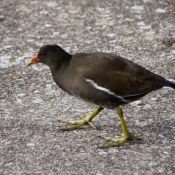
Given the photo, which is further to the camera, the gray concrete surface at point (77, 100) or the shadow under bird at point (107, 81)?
the shadow under bird at point (107, 81)

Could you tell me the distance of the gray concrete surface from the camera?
4211 mm

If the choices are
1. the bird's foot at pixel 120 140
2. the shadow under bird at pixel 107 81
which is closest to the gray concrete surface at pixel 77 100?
the bird's foot at pixel 120 140

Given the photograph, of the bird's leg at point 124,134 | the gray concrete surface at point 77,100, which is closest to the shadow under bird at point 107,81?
the bird's leg at point 124,134

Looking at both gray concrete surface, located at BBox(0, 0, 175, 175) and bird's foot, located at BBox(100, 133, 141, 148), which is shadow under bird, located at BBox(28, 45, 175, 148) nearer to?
bird's foot, located at BBox(100, 133, 141, 148)

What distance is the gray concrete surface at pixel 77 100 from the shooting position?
4211 mm

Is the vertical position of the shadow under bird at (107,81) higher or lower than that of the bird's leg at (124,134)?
higher

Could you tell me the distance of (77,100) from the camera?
5301mm

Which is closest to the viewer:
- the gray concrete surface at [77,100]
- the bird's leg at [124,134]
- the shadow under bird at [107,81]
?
the gray concrete surface at [77,100]

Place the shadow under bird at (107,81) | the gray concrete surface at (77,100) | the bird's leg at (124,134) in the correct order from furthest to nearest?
the bird's leg at (124,134) < the shadow under bird at (107,81) < the gray concrete surface at (77,100)

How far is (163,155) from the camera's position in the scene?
13.9 ft

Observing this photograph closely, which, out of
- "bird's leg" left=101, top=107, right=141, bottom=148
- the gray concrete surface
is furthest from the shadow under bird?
the gray concrete surface

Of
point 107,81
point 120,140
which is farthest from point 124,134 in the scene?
point 107,81

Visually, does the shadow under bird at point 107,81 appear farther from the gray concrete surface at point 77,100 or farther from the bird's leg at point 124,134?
the gray concrete surface at point 77,100

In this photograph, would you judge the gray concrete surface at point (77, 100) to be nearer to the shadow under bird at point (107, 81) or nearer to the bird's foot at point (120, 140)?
the bird's foot at point (120, 140)
